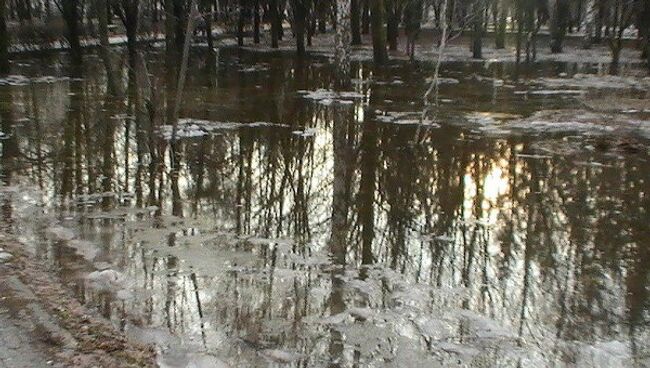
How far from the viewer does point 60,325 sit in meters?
4.72

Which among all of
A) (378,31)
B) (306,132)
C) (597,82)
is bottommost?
(306,132)

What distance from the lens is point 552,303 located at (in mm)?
5801

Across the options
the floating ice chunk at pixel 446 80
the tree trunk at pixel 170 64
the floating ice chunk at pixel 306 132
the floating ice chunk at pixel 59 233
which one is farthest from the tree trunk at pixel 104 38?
the floating ice chunk at pixel 446 80

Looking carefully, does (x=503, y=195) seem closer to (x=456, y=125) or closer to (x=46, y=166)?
(x=456, y=125)

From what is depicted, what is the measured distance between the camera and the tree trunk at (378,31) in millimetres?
25875

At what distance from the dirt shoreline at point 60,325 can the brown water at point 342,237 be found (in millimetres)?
192

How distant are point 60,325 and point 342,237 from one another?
3462mm

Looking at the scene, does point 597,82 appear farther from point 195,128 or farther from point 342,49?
point 195,128

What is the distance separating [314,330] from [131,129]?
8.82 meters

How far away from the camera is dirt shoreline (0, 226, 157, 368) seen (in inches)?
170

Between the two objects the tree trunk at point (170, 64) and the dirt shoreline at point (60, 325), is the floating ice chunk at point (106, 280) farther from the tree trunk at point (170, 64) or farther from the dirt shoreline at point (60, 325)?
the tree trunk at point (170, 64)

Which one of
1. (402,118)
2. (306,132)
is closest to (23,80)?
(306,132)

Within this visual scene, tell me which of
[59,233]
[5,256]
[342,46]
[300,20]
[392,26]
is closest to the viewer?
[5,256]

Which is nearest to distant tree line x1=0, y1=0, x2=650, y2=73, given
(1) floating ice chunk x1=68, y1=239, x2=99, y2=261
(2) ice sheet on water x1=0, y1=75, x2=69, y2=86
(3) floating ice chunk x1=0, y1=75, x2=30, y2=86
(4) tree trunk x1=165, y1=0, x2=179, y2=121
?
(4) tree trunk x1=165, y1=0, x2=179, y2=121
